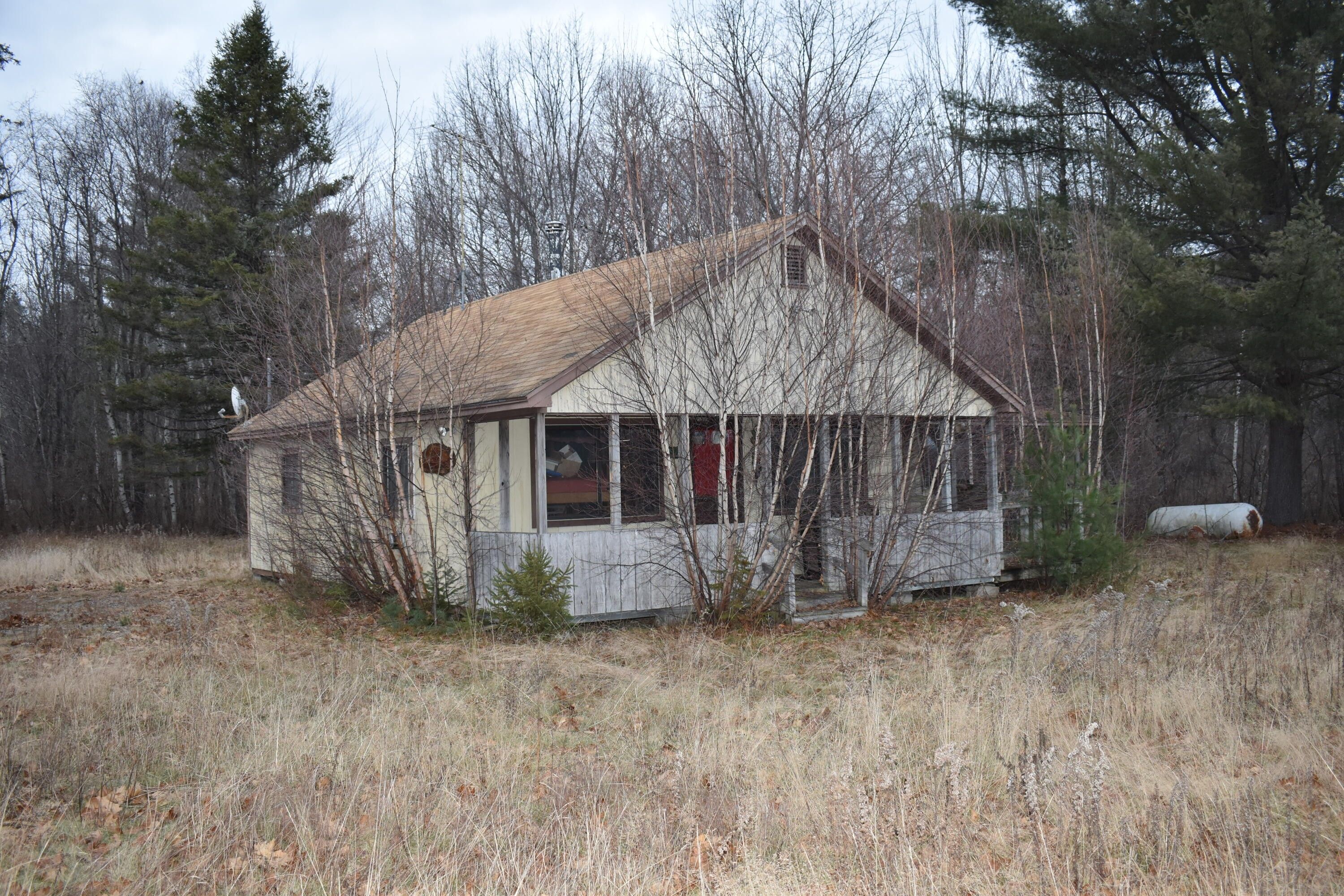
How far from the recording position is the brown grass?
19.7 metres

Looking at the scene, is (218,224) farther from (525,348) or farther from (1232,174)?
(1232,174)

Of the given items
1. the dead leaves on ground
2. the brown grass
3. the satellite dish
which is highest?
the satellite dish

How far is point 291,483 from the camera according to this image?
1852cm

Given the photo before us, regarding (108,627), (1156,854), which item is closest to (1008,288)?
(108,627)

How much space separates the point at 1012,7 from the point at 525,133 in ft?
55.0

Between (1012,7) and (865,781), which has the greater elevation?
(1012,7)

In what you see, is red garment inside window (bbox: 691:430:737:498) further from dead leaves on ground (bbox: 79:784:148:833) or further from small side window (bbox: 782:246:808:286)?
dead leaves on ground (bbox: 79:784:148:833)

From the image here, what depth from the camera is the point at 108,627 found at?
13422 millimetres

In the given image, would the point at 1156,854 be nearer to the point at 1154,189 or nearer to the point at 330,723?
the point at 330,723

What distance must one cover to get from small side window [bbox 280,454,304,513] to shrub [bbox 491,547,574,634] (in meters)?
4.31

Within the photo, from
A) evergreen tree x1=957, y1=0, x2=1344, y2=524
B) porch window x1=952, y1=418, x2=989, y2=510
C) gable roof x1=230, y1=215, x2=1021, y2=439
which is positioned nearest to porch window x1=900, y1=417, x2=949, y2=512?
porch window x1=952, y1=418, x2=989, y2=510

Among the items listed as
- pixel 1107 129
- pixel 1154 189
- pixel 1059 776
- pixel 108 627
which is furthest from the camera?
pixel 1107 129

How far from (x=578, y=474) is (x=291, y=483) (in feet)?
23.5

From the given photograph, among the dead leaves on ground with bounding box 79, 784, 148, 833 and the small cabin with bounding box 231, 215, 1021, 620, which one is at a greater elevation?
the small cabin with bounding box 231, 215, 1021, 620
